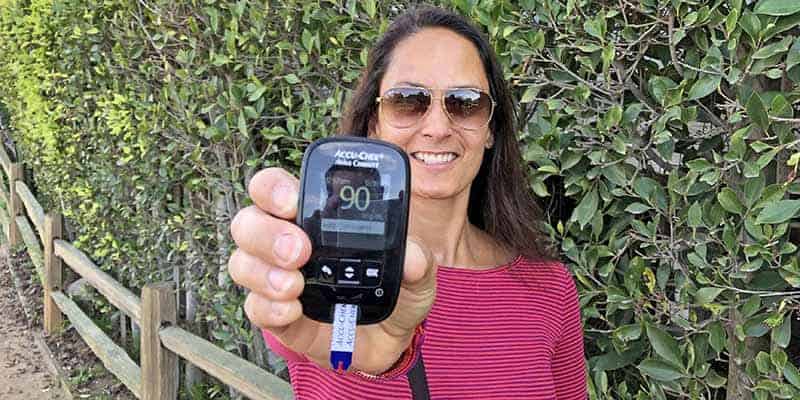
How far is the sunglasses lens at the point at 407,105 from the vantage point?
1.76 metres

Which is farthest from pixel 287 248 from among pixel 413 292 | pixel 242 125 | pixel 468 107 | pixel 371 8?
pixel 242 125

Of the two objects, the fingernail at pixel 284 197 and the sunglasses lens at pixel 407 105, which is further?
the sunglasses lens at pixel 407 105

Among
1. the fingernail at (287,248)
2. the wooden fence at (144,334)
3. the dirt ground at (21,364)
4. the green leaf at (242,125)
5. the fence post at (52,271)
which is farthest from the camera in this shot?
the fence post at (52,271)

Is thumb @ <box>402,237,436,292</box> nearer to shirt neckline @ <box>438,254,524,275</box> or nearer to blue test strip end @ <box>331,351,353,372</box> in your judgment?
blue test strip end @ <box>331,351,353,372</box>

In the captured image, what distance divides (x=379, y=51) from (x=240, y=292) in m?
2.05

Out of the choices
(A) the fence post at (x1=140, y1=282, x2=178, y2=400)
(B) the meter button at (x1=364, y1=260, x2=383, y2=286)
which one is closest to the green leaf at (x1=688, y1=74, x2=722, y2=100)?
(B) the meter button at (x1=364, y1=260, x2=383, y2=286)

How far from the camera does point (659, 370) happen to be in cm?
181

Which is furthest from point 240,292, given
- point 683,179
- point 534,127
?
point 683,179

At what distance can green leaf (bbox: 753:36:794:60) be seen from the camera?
1.54 meters

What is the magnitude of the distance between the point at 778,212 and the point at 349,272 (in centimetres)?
96

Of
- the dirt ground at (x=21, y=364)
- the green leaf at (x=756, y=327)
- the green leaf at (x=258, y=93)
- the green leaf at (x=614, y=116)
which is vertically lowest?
the dirt ground at (x=21, y=364)

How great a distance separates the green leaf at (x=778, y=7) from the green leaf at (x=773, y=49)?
2.4 inches

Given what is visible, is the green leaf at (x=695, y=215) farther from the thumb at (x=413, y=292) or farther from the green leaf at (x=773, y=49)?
the thumb at (x=413, y=292)

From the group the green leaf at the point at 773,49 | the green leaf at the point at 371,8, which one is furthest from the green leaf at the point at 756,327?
the green leaf at the point at 371,8
